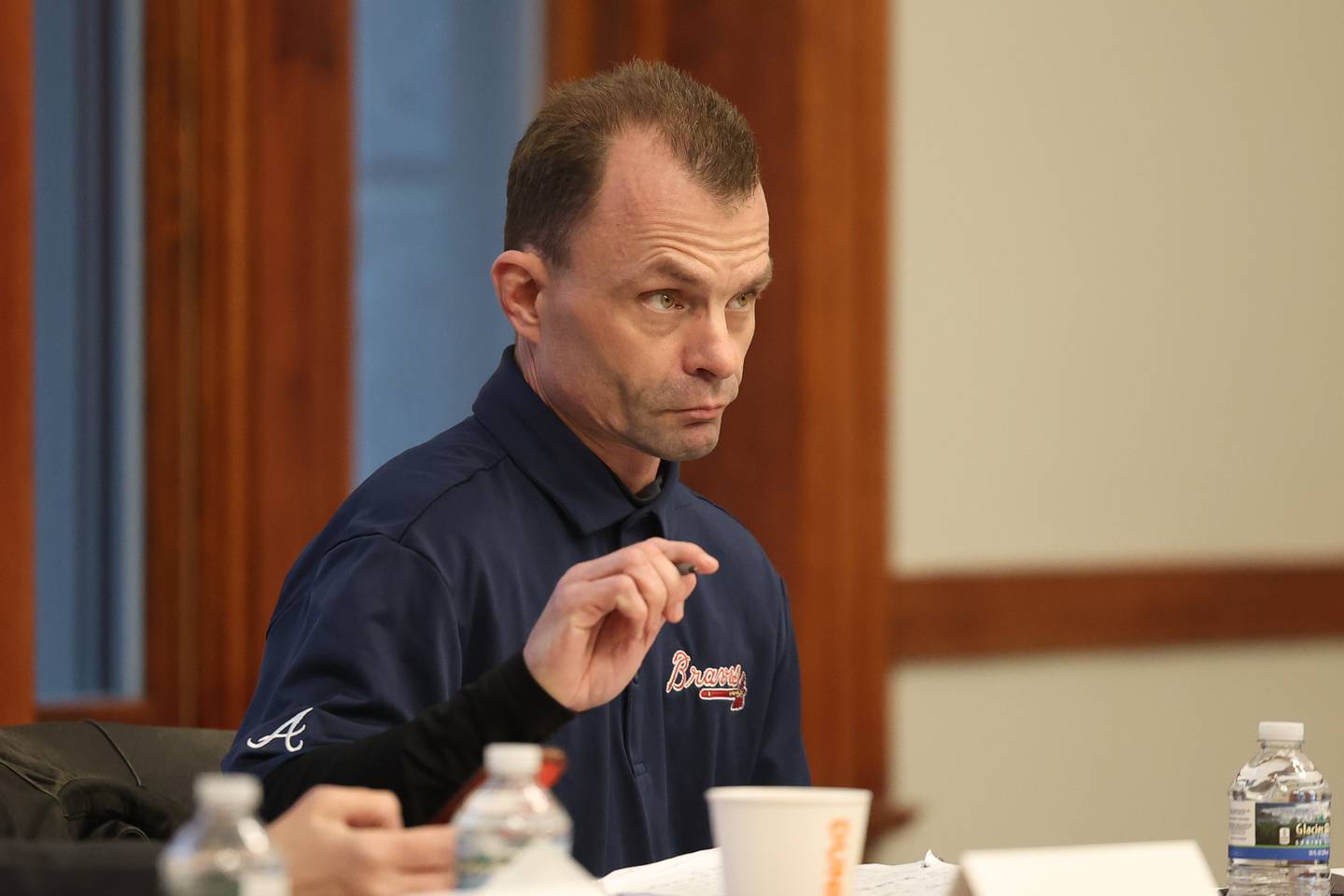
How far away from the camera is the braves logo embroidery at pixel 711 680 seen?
5.96 ft

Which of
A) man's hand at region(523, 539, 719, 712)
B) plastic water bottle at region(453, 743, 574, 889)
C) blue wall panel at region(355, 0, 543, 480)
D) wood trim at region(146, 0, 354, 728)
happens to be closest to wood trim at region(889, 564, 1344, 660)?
blue wall panel at region(355, 0, 543, 480)

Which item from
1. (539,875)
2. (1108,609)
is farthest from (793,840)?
(1108,609)

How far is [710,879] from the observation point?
1.32 meters

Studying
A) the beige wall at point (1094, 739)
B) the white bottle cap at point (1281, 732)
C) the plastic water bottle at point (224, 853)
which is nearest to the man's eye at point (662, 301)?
the white bottle cap at point (1281, 732)

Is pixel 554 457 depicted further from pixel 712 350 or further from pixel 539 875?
pixel 539 875

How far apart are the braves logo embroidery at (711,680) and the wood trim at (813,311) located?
48.4 inches

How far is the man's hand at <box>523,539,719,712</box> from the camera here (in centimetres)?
125

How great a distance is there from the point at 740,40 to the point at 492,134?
0.44 metres

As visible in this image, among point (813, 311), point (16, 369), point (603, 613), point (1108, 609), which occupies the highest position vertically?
point (813, 311)

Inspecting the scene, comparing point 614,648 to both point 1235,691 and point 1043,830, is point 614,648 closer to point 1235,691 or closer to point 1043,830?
point 1043,830

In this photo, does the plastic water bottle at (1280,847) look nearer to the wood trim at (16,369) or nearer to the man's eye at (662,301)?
the man's eye at (662,301)

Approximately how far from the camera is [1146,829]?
11.7ft

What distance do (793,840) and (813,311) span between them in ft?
6.78

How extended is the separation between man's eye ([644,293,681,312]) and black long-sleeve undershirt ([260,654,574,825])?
0.49m
